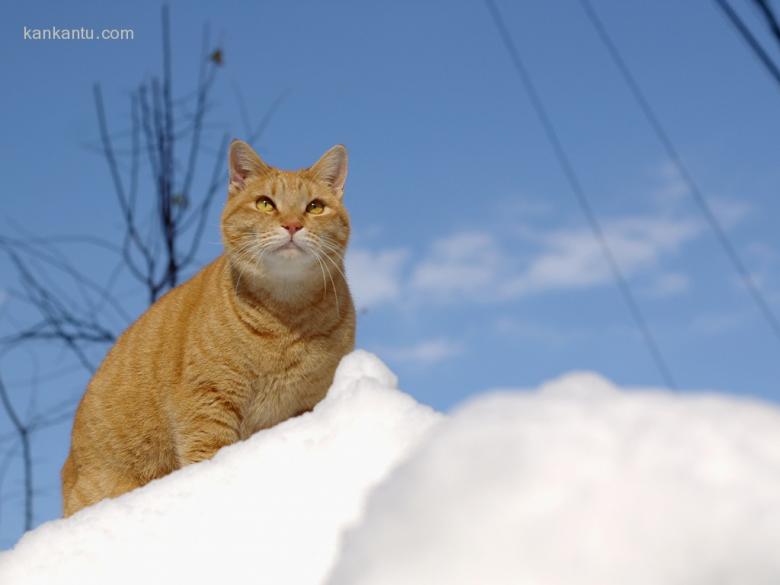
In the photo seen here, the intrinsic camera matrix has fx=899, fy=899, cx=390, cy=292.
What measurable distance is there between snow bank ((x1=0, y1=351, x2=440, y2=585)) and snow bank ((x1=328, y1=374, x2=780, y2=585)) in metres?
0.17

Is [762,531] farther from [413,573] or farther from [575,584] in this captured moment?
[413,573]

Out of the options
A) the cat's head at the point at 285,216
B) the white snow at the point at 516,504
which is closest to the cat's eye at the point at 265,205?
the cat's head at the point at 285,216

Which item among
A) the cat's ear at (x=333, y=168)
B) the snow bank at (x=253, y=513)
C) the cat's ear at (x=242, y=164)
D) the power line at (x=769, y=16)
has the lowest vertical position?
the snow bank at (x=253, y=513)

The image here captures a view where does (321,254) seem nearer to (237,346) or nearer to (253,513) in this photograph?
(237,346)

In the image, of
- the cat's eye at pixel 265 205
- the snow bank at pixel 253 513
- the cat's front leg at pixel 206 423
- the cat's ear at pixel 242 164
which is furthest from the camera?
the cat's ear at pixel 242 164

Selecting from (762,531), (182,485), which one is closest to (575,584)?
(762,531)

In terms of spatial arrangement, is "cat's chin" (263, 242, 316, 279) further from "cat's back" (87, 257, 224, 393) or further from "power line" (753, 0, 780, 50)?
"power line" (753, 0, 780, 50)

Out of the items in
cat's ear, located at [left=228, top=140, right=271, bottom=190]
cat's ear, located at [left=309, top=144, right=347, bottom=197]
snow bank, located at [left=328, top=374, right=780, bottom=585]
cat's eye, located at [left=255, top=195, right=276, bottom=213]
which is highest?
cat's ear, located at [left=228, top=140, right=271, bottom=190]

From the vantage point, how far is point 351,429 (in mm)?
1224

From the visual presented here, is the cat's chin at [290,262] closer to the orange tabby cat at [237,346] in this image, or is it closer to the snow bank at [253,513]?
the orange tabby cat at [237,346]

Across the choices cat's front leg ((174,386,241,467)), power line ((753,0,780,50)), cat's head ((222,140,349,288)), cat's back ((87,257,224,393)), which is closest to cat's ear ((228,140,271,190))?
cat's head ((222,140,349,288))

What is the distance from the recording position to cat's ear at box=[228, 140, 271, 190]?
326 cm

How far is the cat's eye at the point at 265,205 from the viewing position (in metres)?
3.15

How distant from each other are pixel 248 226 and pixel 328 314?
0.42 meters
